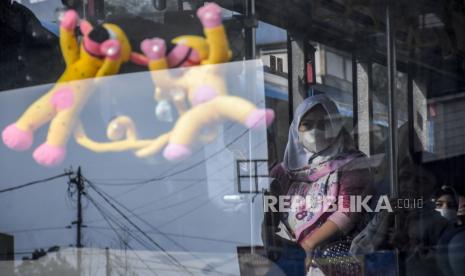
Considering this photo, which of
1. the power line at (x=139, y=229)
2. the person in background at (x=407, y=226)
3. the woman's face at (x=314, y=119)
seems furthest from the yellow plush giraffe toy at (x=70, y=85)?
→ the person in background at (x=407, y=226)

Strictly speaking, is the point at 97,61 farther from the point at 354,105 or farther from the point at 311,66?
the point at 354,105

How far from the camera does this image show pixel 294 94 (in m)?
2.06

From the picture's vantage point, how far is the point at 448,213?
2119mm

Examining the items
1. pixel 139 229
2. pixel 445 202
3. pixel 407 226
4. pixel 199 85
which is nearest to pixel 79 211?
pixel 139 229

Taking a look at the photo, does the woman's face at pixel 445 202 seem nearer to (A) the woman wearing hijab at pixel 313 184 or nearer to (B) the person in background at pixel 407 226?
(B) the person in background at pixel 407 226

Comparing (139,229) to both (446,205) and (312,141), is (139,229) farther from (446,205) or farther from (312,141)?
(446,205)

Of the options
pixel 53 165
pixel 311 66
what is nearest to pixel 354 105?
pixel 311 66


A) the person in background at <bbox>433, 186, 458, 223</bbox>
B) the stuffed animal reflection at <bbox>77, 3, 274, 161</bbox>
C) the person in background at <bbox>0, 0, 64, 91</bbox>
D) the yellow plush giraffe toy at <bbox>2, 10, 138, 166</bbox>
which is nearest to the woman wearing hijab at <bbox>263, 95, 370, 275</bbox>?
the stuffed animal reflection at <bbox>77, 3, 274, 161</bbox>

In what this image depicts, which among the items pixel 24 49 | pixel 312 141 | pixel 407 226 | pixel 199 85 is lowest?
pixel 407 226

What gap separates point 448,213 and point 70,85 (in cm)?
130

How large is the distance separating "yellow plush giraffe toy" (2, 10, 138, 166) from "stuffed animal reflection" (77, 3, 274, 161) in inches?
4.2

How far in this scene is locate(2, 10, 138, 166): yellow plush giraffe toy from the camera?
2.10 m

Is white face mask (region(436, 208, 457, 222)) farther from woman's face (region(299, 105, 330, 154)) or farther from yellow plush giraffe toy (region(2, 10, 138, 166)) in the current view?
yellow plush giraffe toy (region(2, 10, 138, 166))

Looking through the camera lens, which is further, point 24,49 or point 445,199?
point 24,49
